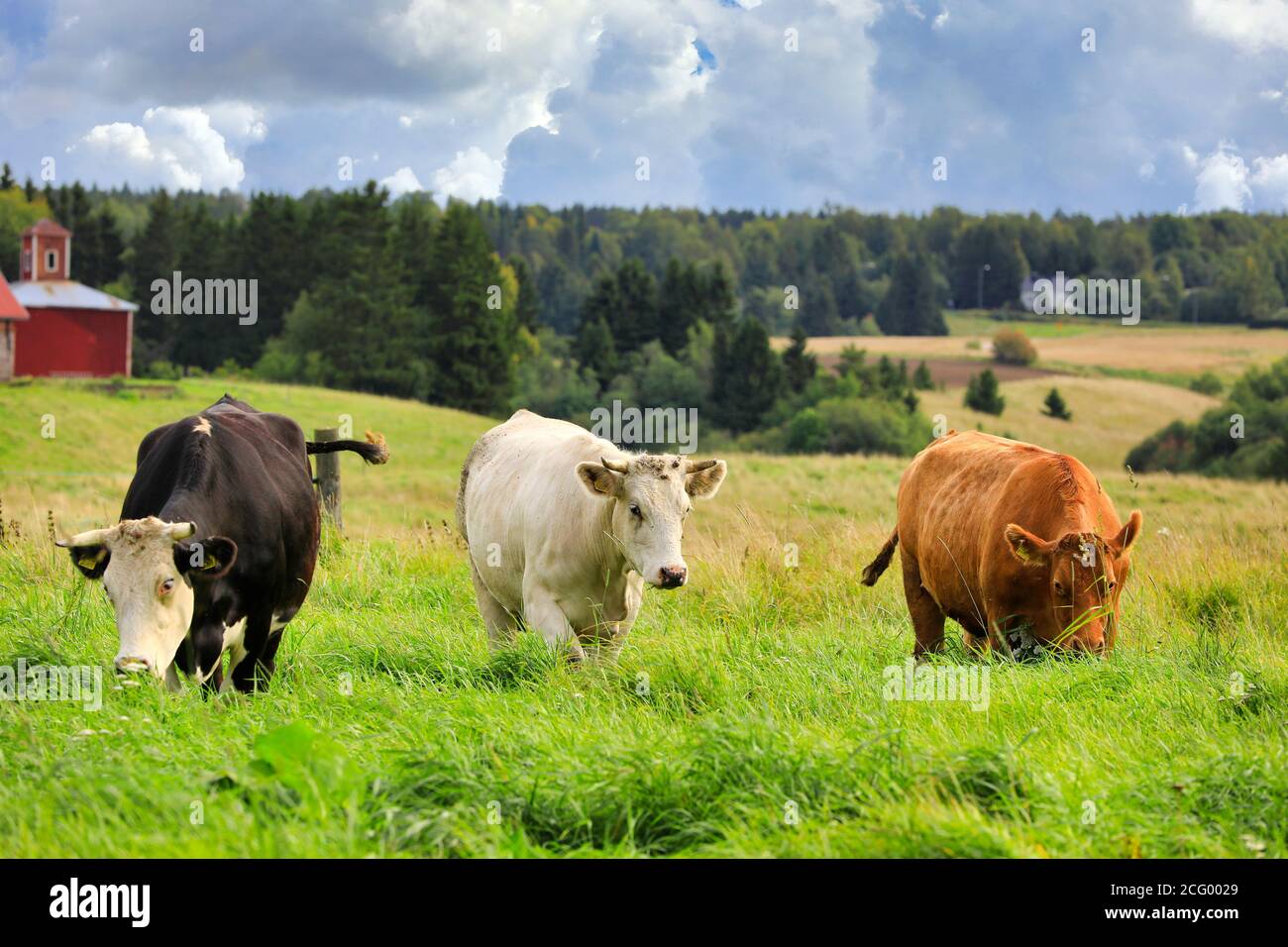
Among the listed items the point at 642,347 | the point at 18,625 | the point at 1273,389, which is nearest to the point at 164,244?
the point at 642,347

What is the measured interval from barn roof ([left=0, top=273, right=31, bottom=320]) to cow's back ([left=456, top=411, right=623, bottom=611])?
56.3 m

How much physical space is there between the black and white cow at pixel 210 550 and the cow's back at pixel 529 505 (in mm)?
1213

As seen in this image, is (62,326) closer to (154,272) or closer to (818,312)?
(154,272)

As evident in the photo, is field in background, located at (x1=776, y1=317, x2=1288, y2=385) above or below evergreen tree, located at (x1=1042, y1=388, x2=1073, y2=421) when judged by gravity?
above

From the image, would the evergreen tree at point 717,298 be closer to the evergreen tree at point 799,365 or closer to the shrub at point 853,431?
the evergreen tree at point 799,365

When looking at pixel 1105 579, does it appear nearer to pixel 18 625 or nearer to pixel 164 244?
pixel 18 625

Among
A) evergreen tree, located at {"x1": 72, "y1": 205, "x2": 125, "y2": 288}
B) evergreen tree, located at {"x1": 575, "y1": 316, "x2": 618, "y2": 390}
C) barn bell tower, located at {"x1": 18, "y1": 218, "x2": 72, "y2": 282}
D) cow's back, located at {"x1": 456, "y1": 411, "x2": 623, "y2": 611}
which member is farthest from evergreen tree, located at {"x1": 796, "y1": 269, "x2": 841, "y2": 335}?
cow's back, located at {"x1": 456, "y1": 411, "x2": 623, "y2": 611}

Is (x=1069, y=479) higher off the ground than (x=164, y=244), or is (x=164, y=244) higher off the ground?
(x=164, y=244)

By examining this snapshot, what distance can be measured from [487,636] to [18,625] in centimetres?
297

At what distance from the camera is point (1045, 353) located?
112 meters

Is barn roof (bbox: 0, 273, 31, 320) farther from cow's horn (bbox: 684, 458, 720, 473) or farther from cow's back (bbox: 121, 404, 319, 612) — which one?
cow's horn (bbox: 684, 458, 720, 473)

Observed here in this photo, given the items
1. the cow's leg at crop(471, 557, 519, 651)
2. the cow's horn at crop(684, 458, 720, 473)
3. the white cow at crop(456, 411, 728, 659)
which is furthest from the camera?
the cow's leg at crop(471, 557, 519, 651)

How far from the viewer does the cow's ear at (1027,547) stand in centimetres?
704

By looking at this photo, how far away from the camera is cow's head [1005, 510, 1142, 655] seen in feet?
23.1
